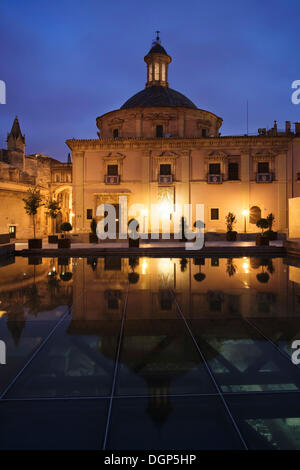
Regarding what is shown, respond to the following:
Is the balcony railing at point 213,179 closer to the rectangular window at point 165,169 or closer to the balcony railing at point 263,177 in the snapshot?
the balcony railing at point 263,177

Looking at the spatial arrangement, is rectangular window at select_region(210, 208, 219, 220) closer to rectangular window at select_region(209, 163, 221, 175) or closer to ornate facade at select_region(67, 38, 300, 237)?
ornate facade at select_region(67, 38, 300, 237)

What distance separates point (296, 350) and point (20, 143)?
46970 mm

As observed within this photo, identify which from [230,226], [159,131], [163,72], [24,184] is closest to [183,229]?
[230,226]

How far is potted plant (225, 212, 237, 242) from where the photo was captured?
22203 millimetres

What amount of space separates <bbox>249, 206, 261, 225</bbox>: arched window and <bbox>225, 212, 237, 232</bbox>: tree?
1500mm

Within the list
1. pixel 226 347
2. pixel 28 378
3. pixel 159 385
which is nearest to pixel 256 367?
pixel 226 347

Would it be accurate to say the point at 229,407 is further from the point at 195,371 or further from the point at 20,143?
the point at 20,143

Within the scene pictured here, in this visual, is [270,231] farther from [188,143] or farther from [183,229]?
[188,143]

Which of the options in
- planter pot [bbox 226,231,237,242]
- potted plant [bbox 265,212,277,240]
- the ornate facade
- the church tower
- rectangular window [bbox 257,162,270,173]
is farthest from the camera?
the church tower

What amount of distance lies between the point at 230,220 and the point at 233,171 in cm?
453

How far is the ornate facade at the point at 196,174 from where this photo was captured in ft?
81.0

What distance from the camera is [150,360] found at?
9.91 ft

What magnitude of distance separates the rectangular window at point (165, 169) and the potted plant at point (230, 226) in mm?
6253

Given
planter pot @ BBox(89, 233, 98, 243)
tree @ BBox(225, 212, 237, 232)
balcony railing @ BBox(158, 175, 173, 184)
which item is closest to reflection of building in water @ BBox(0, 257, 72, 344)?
planter pot @ BBox(89, 233, 98, 243)
